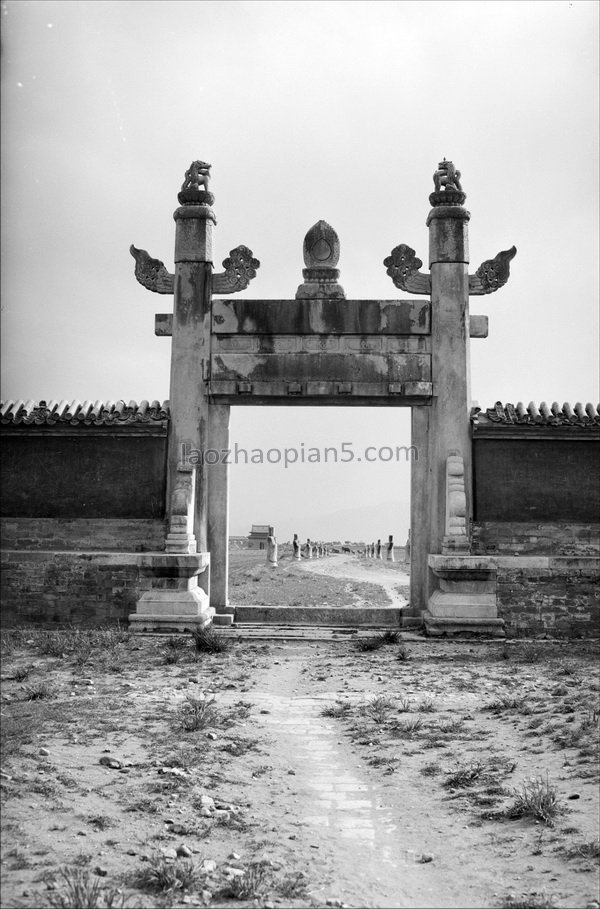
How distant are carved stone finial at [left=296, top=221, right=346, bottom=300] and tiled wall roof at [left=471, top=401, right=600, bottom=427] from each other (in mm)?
2964

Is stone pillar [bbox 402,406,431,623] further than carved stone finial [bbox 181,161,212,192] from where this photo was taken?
No

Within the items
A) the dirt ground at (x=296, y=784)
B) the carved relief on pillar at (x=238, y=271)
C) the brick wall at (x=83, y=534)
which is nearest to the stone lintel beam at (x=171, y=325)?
the carved relief on pillar at (x=238, y=271)

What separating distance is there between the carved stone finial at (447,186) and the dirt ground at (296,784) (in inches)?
294

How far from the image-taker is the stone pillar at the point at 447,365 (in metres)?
12.3

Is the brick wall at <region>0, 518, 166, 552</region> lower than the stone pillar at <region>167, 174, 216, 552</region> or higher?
lower

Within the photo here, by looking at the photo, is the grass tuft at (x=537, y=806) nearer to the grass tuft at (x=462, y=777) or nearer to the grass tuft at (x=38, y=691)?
the grass tuft at (x=462, y=777)

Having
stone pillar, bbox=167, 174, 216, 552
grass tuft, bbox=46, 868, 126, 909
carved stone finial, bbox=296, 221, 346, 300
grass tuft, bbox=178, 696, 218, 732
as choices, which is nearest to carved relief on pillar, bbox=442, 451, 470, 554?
carved stone finial, bbox=296, 221, 346, 300

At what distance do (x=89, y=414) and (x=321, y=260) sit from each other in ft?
14.7

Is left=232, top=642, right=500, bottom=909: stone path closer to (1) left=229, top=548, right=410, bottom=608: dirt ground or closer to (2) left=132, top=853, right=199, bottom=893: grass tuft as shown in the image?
(2) left=132, top=853, right=199, bottom=893: grass tuft

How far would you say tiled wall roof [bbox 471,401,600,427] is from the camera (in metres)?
12.3

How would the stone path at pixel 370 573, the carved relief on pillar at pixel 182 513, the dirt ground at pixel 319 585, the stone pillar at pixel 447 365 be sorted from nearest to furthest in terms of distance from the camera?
the carved relief on pillar at pixel 182 513
the stone pillar at pixel 447 365
the dirt ground at pixel 319 585
the stone path at pixel 370 573

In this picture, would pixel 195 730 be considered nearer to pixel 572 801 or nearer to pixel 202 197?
pixel 572 801

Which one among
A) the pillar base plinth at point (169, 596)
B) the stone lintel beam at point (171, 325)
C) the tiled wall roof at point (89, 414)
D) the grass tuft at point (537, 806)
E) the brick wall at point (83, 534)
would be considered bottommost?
the grass tuft at point (537, 806)

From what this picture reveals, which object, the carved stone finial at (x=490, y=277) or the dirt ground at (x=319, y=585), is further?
the dirt ground at (x=319, y=585)
